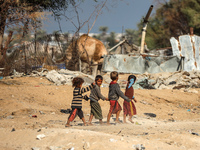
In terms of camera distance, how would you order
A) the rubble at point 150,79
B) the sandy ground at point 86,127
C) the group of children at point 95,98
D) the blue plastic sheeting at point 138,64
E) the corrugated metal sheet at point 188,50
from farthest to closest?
the corrugated metal sheet at point 188,50
the blue plastic sheeting at point 138,64
the rubble at point 150,79
the group of children at point 95,98
the sandy ground at point 86,127

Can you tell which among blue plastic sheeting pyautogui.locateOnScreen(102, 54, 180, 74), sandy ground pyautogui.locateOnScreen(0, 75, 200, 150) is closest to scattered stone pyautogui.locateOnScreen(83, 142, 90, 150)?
sandy ground pyautogui.locateOnScreen(0, 75, 200, 150)

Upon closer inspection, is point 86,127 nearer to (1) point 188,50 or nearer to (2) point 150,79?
(2) point 150,79

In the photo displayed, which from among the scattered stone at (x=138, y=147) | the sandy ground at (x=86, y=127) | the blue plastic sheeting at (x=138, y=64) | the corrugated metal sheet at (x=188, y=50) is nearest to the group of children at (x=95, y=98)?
the sandy ground at (x=86, y=127)

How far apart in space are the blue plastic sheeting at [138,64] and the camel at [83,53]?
841 millimetres

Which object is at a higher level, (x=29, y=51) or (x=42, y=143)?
(x=29, y=51)

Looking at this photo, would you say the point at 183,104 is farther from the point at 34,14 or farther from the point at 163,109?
the point at 34,14

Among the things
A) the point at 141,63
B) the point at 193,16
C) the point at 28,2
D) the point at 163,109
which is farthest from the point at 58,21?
the point at 193,16

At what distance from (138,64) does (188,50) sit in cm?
A: 398

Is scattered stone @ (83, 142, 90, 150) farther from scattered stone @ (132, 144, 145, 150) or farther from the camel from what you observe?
the camel

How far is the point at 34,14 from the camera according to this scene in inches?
348

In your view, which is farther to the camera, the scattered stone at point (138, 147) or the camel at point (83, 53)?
the camel at point (83, 53)

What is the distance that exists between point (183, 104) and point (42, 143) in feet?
22.8

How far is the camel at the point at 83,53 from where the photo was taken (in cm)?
1289

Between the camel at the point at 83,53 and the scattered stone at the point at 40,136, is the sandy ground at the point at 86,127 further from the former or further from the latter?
the camel at the point at 83,53
